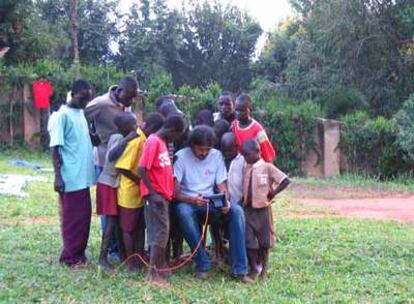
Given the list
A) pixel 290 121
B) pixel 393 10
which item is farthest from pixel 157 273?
pixel 393 10

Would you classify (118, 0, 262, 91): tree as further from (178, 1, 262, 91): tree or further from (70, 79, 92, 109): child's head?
(70, 79, 92, 109): child's head

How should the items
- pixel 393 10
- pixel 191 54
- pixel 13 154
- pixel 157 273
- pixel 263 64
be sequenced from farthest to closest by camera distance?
pixel 191 54 < pixel 263 64 < pixel 393 10 < pixel 13 154 < pixel 157 273

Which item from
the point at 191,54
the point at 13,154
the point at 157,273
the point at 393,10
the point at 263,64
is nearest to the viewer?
the point at 157,273

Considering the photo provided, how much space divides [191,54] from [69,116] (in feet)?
92.2

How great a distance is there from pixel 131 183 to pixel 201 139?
2.30ft

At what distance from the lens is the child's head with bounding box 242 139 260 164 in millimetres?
5645

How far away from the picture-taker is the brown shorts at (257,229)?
5.67 metres

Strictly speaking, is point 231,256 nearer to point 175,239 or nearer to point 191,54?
point 175,239

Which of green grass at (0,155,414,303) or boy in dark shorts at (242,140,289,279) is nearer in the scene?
green grass at (0,155,414,303)

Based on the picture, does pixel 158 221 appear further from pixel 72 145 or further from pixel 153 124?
pixel 72 145

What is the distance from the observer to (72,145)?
5883 mm

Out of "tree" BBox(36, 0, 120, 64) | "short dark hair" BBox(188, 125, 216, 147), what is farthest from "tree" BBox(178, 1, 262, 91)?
"short dark hair" BBox(188, 125, 216, 147)

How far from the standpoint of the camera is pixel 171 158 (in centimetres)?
568

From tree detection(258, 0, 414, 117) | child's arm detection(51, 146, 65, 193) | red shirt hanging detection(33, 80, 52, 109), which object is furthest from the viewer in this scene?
tree detection(258, 0, 414, 117)
